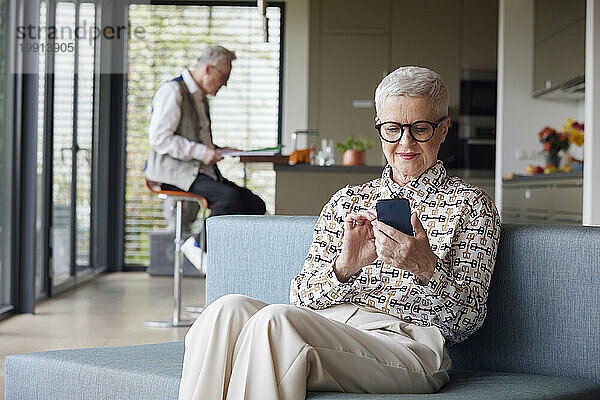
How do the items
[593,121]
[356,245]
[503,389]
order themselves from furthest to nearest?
[593,121], [356,245], [503,389]

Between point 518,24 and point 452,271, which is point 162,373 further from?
point 518,24

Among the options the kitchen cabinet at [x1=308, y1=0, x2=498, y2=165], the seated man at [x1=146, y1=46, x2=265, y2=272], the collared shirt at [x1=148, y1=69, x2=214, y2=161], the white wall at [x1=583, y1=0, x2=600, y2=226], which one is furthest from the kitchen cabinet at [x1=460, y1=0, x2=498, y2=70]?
the collared shirt at [x1=148, y1=69, x2=214, y2=161]

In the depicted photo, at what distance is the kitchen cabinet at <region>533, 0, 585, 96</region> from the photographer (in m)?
6.14

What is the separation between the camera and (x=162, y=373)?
78.2 inches

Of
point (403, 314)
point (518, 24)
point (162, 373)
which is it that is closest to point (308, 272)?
point (403, 314)

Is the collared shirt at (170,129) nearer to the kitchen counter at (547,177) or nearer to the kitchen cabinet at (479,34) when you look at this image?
the kitchen counter at (547,177)

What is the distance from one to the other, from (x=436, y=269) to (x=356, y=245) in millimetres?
189

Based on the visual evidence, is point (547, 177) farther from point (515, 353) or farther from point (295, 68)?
point (515, 353)

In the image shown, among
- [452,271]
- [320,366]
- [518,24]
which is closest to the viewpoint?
[320,366]

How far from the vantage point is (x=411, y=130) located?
6.89 ft

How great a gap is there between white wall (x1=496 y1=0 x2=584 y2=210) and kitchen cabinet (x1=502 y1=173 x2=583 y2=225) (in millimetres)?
233

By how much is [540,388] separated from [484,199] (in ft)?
1.47

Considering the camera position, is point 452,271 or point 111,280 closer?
point 452,271

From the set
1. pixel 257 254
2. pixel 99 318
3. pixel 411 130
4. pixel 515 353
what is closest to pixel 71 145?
pixel 99 318
